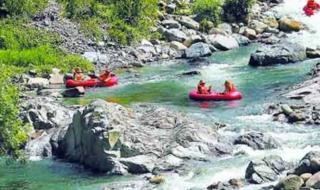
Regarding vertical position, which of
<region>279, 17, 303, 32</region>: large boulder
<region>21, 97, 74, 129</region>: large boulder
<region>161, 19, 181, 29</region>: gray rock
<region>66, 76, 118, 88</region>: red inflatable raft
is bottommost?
<region>21, 97, 74, 129</region>: large boulder

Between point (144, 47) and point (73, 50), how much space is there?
4823 mm

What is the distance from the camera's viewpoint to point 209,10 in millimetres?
62094

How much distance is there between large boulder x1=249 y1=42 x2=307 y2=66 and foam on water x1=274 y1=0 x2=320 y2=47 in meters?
3.81

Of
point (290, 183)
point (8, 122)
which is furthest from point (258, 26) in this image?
point (8, 122)

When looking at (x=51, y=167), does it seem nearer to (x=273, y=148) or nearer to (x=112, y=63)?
(x=273, y=148)

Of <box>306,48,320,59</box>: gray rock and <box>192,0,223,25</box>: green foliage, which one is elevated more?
<box>192,0,223,25</box>: green foliage

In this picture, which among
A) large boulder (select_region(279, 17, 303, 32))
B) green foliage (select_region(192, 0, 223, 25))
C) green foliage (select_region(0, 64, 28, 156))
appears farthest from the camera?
green foliage (select_region(192, 0, 223, 25))

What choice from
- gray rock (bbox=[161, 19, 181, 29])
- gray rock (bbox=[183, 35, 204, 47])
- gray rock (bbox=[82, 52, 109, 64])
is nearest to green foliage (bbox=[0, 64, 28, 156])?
gray rock (bbox=[82, 52, 109, 64])

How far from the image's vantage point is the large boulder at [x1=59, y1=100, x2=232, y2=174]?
32.0m

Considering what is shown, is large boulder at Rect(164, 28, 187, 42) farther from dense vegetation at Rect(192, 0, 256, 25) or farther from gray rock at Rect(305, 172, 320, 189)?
gray rock at Rect(305, 172, 320, 189)

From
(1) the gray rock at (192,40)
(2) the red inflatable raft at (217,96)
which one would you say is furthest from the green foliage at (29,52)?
(2) the red inflatable raft at (217,96)

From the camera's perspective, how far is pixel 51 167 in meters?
33.3

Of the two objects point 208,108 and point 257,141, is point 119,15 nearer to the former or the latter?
point 208,108

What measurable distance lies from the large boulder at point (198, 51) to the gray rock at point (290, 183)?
28.1m
